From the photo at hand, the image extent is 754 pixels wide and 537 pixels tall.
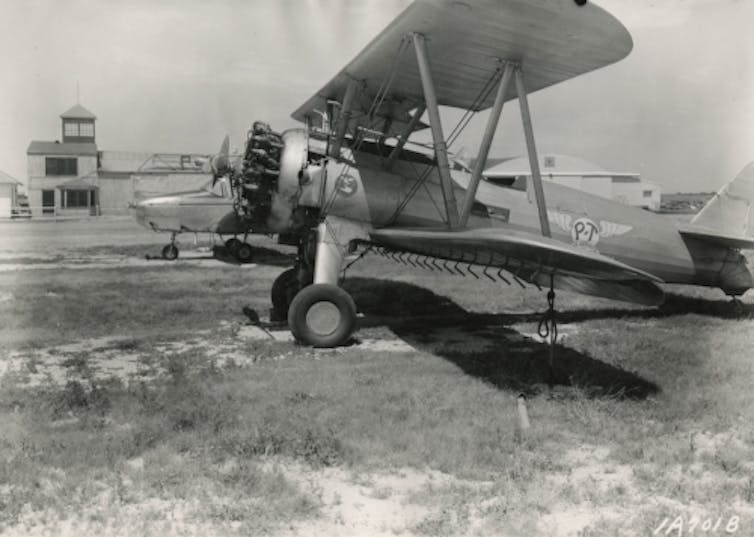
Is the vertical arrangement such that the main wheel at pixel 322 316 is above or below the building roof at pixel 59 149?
below

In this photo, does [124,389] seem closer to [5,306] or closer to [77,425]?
[77,425]

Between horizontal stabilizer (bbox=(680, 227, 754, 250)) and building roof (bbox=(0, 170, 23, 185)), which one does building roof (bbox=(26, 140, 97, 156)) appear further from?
horizontal stabilizer (bbox=(680, 227, 754, 250))

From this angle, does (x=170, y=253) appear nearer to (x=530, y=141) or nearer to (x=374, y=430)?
(x=530, y=141)

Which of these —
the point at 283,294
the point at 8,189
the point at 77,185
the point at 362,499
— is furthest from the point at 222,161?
the point at 8,189

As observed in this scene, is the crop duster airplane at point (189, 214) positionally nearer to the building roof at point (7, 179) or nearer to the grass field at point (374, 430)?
the grass field at point (374, 430)

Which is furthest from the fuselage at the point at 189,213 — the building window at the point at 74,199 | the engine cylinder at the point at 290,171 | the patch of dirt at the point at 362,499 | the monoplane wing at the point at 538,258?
the building window at the point at 74,199
